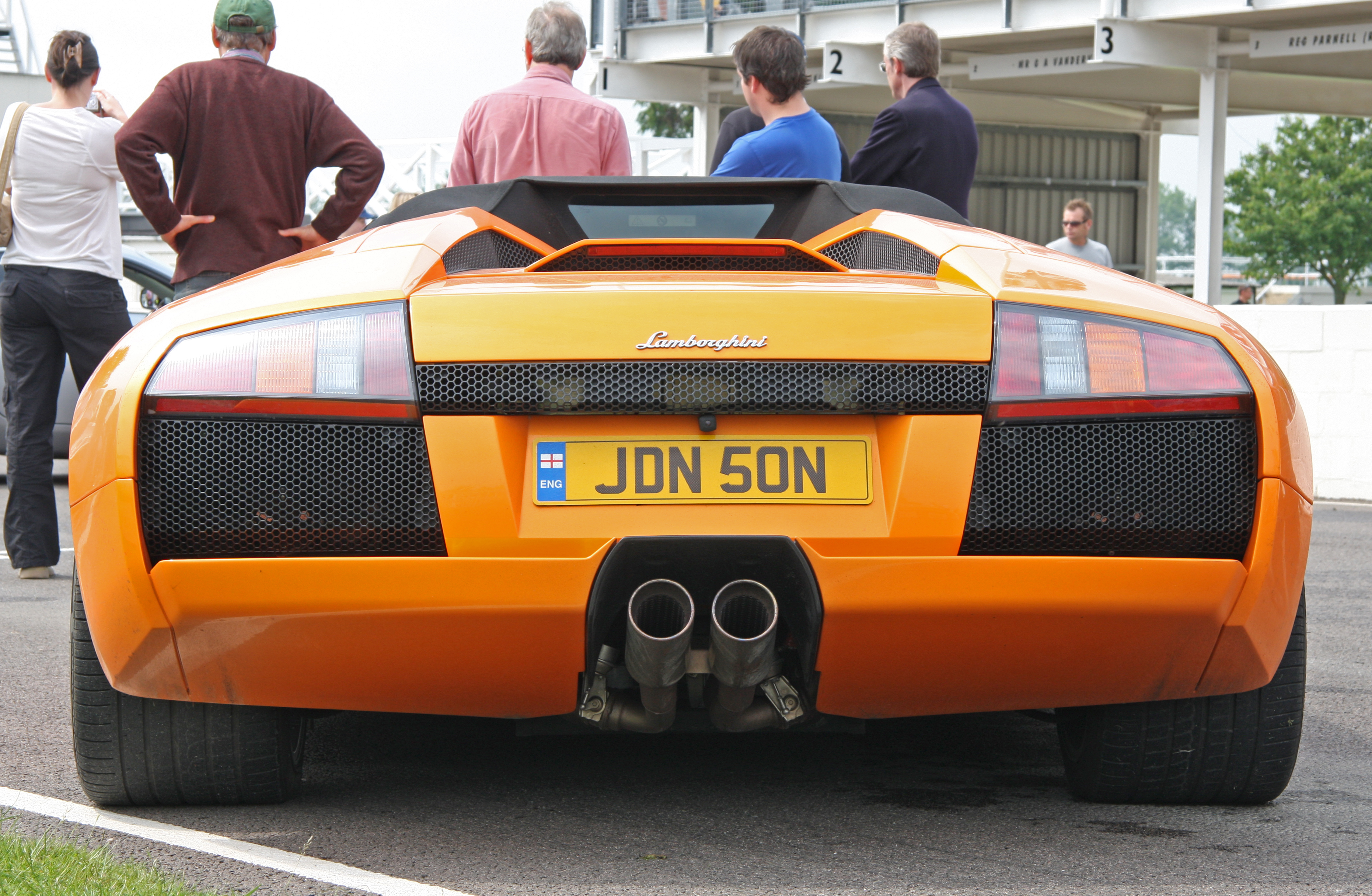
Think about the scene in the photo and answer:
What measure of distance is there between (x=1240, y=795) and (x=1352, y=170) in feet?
196

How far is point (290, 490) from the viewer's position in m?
2.49

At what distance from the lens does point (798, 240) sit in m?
3.43

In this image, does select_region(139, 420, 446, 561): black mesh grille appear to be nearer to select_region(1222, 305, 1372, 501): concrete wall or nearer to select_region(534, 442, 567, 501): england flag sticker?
select_region(534, 442, 567, 501): england flag sticker

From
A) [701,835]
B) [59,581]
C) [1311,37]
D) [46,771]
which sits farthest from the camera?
[1311,37]

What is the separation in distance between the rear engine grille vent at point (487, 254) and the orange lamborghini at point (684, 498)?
0.24 m

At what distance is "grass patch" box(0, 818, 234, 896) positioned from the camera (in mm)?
2342

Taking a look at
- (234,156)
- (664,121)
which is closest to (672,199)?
(234,156)

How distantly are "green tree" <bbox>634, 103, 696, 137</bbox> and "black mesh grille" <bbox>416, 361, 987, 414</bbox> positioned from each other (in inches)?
2088

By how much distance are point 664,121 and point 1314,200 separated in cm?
2361

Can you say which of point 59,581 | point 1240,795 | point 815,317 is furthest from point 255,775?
point 59,581

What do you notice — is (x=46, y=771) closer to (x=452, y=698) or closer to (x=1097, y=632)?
(x=452, y=698)

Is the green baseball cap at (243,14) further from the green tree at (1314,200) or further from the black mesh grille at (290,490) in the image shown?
the green tree at (1314,200)

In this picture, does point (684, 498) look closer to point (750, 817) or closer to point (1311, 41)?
point (750, 817)

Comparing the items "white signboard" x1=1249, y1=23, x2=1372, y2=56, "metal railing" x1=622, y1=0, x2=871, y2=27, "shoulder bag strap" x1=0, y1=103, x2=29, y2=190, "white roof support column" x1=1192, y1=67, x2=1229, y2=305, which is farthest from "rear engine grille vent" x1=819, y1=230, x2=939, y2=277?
"metal railing" x1=622, y1=0, x2=871, y2=27
